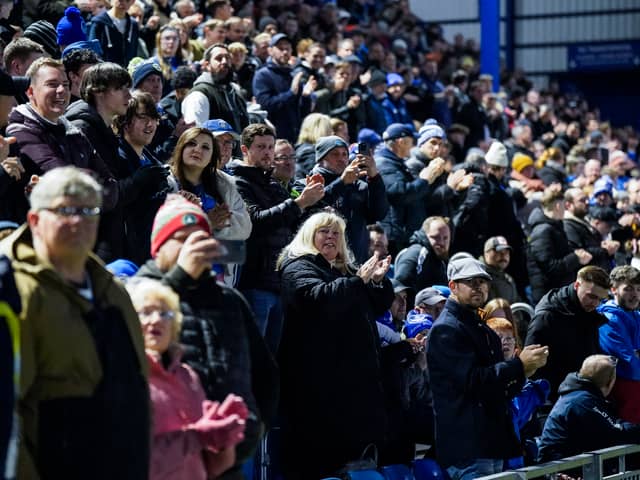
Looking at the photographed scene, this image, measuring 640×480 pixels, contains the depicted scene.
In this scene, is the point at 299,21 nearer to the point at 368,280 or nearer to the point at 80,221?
the point at 368,280

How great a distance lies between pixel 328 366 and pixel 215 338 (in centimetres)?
218

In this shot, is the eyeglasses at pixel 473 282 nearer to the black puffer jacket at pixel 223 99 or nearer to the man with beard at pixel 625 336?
the man with beard at pixel 625 336

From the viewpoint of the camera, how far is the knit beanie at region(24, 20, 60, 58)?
393 inches

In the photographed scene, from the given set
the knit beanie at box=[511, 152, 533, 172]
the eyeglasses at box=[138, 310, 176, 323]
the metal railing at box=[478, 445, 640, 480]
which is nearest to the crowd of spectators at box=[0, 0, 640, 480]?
the eyeglasses at box=[138, 310, 176, 323]

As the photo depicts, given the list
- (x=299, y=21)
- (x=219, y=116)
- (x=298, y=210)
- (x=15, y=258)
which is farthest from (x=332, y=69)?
(x=15, y=258)

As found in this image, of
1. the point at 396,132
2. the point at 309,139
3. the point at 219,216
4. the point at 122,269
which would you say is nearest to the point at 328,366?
the point at 219,216

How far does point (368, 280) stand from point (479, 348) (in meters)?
0.86

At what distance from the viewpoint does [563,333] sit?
9.52 metres

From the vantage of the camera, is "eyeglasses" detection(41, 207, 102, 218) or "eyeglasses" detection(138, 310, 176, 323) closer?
"eyeglasses" detection(41, 207, 102, 218)

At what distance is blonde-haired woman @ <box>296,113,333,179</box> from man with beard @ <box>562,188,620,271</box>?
10.4 feet

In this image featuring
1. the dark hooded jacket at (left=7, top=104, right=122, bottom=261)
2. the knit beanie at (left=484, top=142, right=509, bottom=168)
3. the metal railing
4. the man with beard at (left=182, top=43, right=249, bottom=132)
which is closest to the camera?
the dark hooded jacket at (left=7, top=104, right=122, bottom=261)

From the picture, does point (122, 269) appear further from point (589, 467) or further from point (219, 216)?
point (589, 467)

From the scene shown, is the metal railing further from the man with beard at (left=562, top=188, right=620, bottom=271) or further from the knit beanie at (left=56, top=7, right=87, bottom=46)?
the knit beanie at (left=56, top=7, right=87, bottom=46)

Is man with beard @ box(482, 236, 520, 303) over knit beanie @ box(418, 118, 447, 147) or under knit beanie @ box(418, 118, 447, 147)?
under
